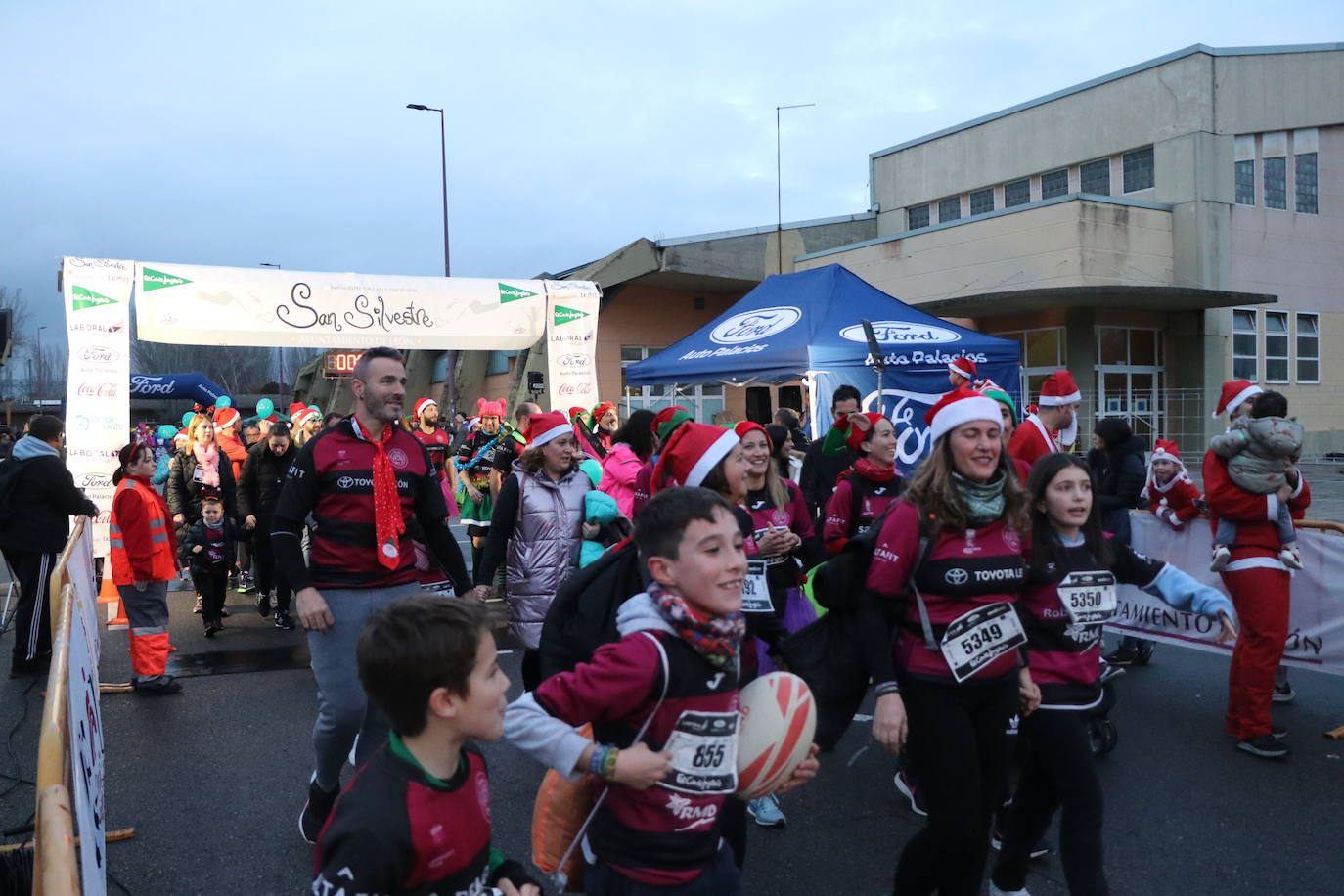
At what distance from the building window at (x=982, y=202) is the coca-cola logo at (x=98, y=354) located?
22985mm

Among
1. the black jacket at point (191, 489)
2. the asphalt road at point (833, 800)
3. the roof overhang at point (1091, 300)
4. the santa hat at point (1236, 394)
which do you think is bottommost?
the asphalt road at point (833, 800)

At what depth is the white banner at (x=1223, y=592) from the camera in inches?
223

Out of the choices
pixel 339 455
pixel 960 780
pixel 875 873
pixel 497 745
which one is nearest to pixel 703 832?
pixel 960 780

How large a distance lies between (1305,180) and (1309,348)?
14.0ft

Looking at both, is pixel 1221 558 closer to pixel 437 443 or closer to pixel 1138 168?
pixel 437 443

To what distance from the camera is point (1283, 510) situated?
17.3ft

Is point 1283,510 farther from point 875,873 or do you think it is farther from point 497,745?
point 497,745

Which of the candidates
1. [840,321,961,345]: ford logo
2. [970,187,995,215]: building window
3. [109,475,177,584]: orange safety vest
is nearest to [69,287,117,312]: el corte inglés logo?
[109,475,177,584]: orange safety vest

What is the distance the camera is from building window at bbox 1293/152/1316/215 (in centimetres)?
2478

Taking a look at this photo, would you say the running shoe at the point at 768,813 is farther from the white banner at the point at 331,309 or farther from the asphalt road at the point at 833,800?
the white banner at the point at 331,309

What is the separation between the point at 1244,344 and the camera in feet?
81.5

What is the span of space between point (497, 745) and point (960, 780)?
3.35 metres

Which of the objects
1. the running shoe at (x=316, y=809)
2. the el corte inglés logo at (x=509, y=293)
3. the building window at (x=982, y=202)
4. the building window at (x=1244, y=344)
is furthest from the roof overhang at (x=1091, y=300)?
the running shoe at (x=316, y=809)

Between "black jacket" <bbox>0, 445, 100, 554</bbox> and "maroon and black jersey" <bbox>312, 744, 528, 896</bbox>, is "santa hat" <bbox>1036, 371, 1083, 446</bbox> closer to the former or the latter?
"maroon and black jersey" <bbox>312, 744, 528, 896</bbox>
